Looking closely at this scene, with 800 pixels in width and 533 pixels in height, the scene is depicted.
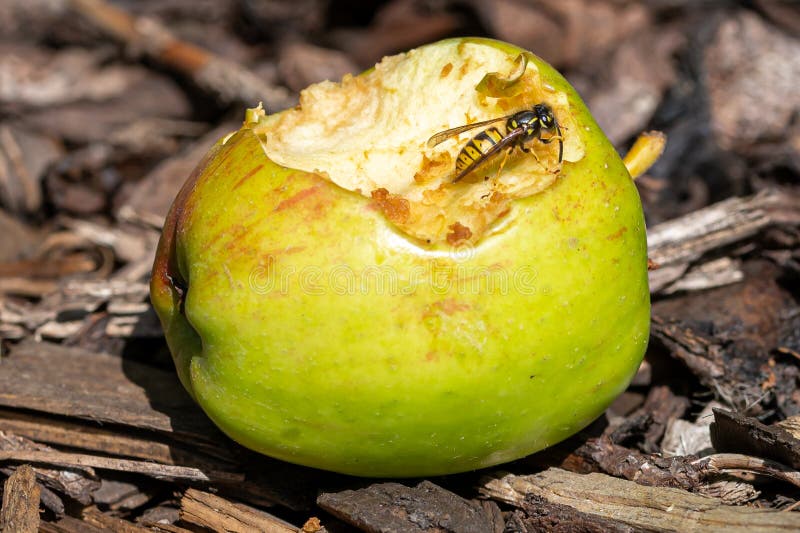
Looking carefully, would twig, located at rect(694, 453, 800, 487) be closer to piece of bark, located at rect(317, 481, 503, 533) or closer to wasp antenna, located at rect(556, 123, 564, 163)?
piece of bark, located at rect(317, 481, 503, 533)

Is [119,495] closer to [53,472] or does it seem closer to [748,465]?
[53,472]

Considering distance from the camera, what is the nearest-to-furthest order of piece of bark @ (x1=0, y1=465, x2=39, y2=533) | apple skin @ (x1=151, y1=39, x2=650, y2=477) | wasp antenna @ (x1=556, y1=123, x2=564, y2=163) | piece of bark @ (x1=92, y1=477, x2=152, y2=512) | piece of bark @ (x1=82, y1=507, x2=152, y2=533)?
apple skin @ (x1=151, y1=39, x2=650, y2=477) → wasp antenna @ (x1=556, y1=123, x2=564, y2=163) → piece of bark @ (x1=0, y1=465, x2=39, y2=533) → piece of bark @ (x1=82, y1=507, x2=152, y2=533) → piece of bark @ (x1=92, y1=477, x2=152, y2=512)

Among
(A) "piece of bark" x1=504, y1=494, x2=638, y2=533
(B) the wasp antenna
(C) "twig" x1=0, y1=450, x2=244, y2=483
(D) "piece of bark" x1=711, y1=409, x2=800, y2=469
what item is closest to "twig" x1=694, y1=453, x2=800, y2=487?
(D) "piece of bark" x1=711, y1=409, x2=800, y2=469

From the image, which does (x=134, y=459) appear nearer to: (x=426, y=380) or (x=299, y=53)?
(x=426, y=380)

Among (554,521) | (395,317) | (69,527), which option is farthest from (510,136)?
(69,527)

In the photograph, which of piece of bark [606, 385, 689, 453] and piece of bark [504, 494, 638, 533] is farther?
piece of bark [606, 385, 689, 453]

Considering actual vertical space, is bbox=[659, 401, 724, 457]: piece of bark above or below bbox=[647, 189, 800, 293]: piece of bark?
below
